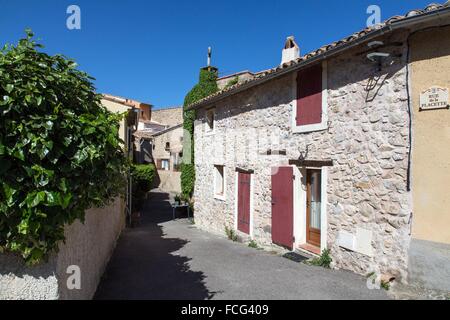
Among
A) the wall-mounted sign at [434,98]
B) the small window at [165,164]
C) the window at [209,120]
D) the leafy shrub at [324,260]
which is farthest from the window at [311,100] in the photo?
the small window at [165,164]

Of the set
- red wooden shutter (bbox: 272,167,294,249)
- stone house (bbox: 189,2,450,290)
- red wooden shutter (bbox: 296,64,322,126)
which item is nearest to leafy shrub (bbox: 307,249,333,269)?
stone house (bbox: 189,2,450,290)

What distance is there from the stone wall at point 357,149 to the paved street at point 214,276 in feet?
2.71

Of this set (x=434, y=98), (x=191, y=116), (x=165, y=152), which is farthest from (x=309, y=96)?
(x=165, y=152)

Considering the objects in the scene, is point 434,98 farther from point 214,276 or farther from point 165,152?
point 165,152

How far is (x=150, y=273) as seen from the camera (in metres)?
6.46

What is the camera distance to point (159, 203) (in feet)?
70.5

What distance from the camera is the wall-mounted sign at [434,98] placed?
5.12 m

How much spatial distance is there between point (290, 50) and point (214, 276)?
748 centimetres

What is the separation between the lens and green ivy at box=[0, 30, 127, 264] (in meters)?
2.74

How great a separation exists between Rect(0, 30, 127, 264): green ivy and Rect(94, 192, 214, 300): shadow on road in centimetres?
269

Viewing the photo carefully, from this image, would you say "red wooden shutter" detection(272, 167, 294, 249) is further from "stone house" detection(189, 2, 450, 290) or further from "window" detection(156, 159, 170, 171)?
"window" detection(156, 159, 170, 171)
